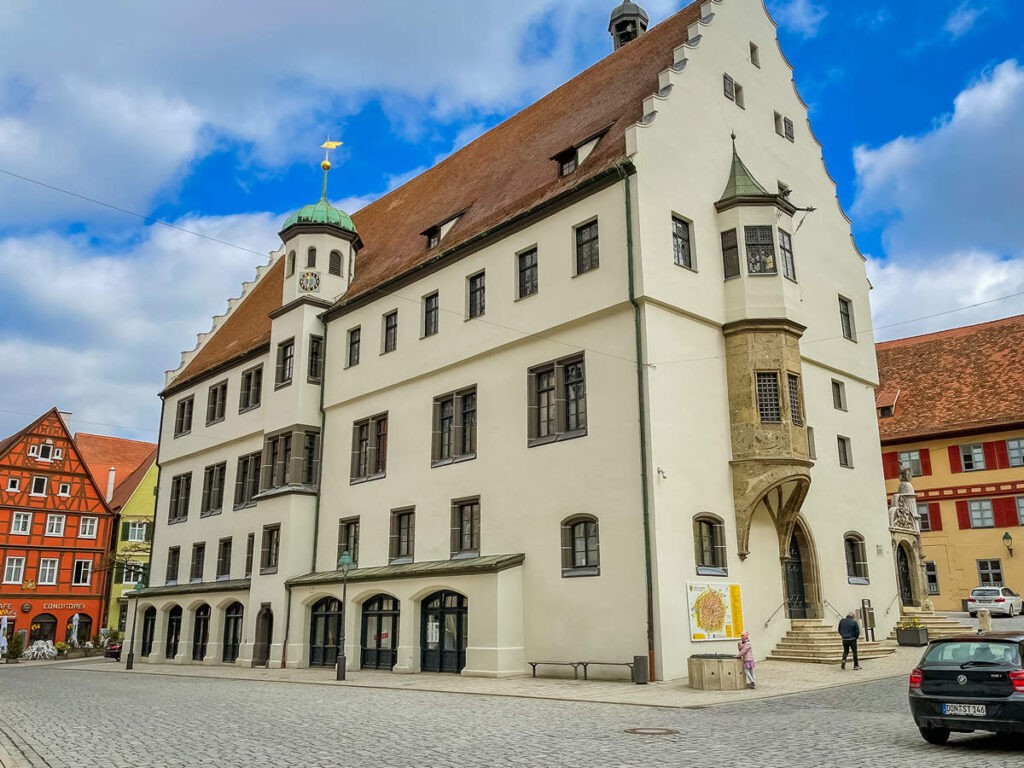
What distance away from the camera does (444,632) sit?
2372 cm

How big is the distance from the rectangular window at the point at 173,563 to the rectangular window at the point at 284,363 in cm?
1108

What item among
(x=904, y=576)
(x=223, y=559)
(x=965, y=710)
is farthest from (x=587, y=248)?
(x=223, y=559)

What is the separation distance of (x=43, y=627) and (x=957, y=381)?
178ft

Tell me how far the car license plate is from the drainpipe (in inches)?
367

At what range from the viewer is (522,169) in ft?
93.4

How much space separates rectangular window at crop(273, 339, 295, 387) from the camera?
108ft

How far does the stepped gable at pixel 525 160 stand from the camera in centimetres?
2539

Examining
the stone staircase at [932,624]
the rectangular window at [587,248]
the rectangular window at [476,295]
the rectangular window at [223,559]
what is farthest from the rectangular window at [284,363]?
the stone staircase at [932,624]

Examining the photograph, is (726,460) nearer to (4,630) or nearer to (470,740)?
(470,740)

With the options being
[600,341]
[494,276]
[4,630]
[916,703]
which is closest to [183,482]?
[4,630]

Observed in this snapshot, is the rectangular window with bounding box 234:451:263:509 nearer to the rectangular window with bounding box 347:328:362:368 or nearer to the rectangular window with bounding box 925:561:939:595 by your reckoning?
the rectangular window with bounding box 347:328:362:368

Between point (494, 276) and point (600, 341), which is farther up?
point (494, 276)

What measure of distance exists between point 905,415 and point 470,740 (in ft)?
137

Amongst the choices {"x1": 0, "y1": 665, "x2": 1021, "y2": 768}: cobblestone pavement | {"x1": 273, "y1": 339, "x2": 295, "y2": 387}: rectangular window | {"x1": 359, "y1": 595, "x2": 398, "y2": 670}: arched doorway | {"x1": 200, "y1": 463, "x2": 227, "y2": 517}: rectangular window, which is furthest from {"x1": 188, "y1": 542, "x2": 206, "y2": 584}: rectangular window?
{"x1": 0, "y1": 665, "x2": 1021, "y2": 768}: cobblestone pavement
